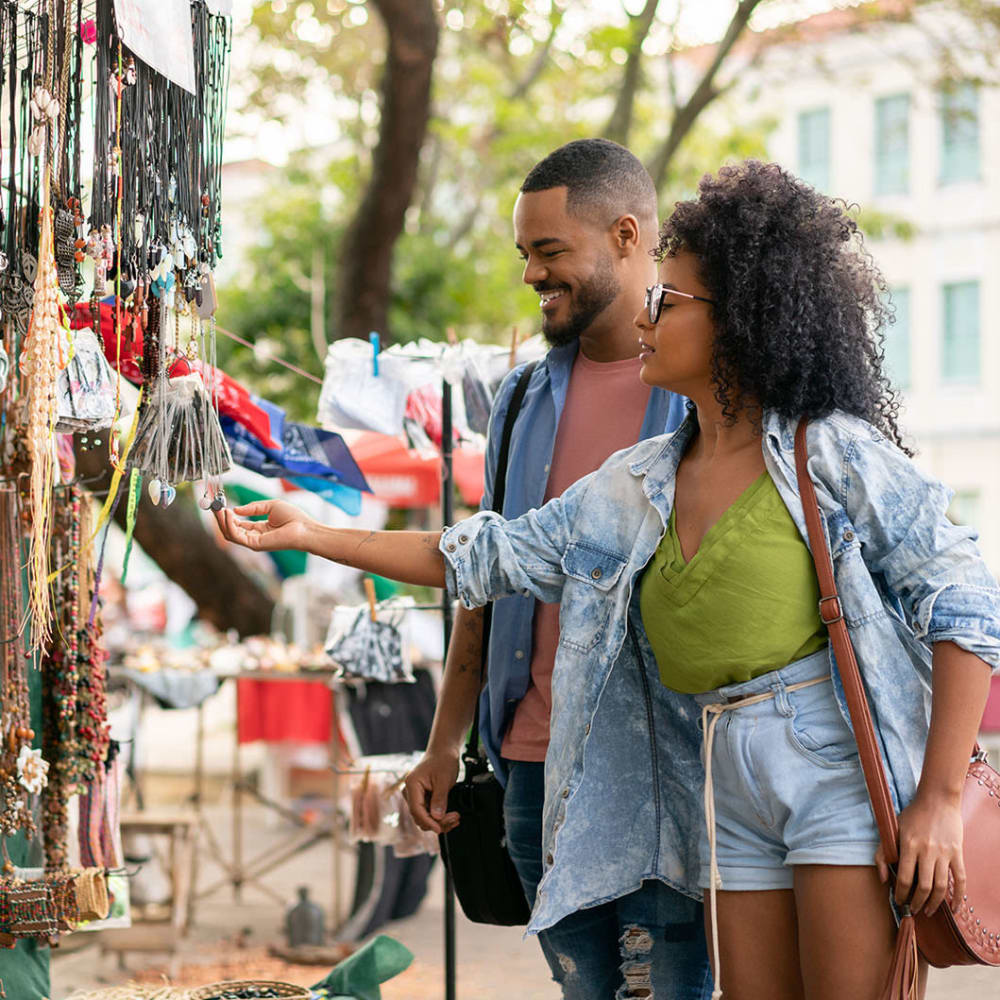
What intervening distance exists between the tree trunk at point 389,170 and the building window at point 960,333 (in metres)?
14.6

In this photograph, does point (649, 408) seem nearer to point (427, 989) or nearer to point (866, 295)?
point (866, 295)

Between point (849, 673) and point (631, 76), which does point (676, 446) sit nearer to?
point (849, 673)

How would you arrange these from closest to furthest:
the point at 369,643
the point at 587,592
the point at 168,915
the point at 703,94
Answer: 1. the point at 587,592
2. the point at 369,643
3. the point at 168,915
4. the point at 703,94

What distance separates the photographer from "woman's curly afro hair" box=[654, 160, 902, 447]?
221 cm

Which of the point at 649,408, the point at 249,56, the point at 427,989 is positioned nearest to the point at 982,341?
the point at 249,56

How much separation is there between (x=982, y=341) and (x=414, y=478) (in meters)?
14.9

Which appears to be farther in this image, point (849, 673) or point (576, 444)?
point (576, 444)

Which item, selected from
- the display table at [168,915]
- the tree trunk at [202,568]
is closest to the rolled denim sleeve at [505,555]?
the display table at [168,915]

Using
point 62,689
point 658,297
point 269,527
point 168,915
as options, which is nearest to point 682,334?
point 658,297

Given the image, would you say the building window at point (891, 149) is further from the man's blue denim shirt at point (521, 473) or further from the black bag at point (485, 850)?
the black bag at point (485, 850)

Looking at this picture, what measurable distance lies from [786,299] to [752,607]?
0.51m

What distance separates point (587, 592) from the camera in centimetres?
241

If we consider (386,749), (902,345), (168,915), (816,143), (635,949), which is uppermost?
(816,143)

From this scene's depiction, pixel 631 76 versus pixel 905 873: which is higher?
pixel 631 76
